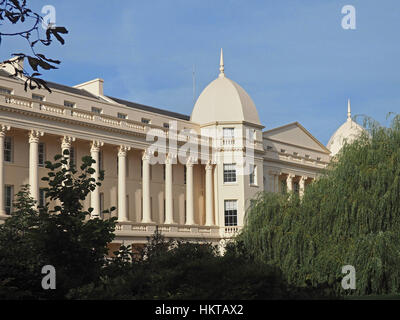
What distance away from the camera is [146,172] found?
5862 cm

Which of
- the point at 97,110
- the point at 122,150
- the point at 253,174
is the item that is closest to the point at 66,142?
the point at 122,150

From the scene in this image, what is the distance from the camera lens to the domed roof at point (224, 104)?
218 ft

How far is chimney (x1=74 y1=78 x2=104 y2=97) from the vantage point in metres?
64.6

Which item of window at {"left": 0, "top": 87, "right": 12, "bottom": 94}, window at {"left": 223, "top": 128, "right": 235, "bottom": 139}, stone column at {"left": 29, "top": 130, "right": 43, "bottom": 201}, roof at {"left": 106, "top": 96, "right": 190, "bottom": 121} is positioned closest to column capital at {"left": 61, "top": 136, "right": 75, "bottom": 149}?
stone column at {"left": 29, "top": 130, "right": 43, "bottom": 201}

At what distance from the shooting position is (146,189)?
57969 millimetres

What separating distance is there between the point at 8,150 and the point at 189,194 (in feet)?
61.0

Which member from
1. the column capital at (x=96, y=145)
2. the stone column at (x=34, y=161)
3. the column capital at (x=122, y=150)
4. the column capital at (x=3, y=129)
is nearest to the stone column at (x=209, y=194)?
the column capital at (x=122, y=150)

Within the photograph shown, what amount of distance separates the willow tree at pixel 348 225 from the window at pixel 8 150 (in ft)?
73.5

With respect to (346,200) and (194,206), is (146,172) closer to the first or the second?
(194,206)

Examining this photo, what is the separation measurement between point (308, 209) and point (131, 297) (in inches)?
778

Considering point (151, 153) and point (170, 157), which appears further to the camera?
point (170, 157)

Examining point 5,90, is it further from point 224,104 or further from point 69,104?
point 224,104

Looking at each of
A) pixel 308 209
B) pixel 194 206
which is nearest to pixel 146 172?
pixel 194 206

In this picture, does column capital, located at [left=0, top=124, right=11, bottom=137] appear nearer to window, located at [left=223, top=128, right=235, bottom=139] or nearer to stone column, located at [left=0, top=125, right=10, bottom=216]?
stone column, located at [left=0, top=125, right=10, bottom=216]
